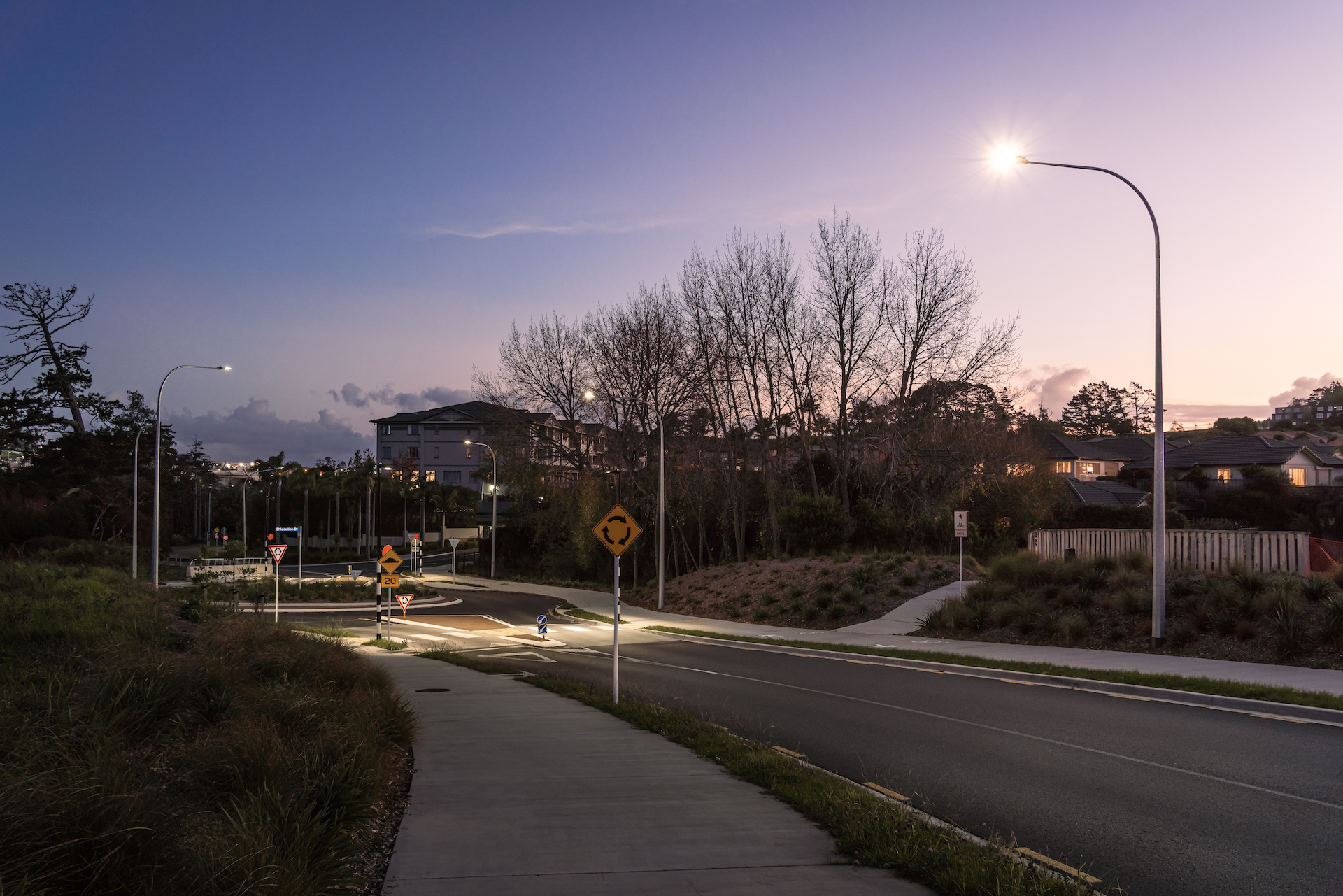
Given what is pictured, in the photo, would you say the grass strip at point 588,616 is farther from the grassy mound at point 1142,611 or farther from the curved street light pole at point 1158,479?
the curved street light pole at point 1158,479

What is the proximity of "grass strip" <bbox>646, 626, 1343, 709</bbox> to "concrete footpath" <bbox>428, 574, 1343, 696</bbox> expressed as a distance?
0.51 metres

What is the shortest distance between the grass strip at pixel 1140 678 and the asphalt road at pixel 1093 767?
717mm

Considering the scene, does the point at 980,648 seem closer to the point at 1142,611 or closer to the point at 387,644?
the point at 1142,611

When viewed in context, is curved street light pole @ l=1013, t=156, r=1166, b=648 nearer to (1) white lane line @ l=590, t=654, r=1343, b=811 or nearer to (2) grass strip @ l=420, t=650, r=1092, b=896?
(1) white lane line @ l=590, t=654, r=1343, b=811

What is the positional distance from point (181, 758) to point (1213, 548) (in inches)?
839

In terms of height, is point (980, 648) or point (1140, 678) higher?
point (1140, 678)

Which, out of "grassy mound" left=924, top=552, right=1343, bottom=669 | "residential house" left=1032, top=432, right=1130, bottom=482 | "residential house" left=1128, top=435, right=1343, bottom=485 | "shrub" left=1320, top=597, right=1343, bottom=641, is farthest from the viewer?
"residential house" left=1032, top=432, right=1130, bottom=482

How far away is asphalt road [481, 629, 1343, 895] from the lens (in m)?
5.96

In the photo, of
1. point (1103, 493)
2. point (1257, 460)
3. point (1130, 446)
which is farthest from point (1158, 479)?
point (1130, 446)

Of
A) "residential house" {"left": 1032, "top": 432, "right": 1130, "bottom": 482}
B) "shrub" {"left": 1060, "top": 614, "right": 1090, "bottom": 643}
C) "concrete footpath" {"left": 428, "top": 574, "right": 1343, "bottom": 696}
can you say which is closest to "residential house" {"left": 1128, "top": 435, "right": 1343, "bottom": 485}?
"residential house" {"left": 1032, "top": 432, "right": 1130, "bottom": 482}

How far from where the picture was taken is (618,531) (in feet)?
42.9

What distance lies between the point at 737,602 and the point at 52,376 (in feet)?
141

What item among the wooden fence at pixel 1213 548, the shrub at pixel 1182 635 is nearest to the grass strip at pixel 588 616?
the wooden fence at pixel 1213 548

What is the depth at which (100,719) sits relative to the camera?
6.28 metres
